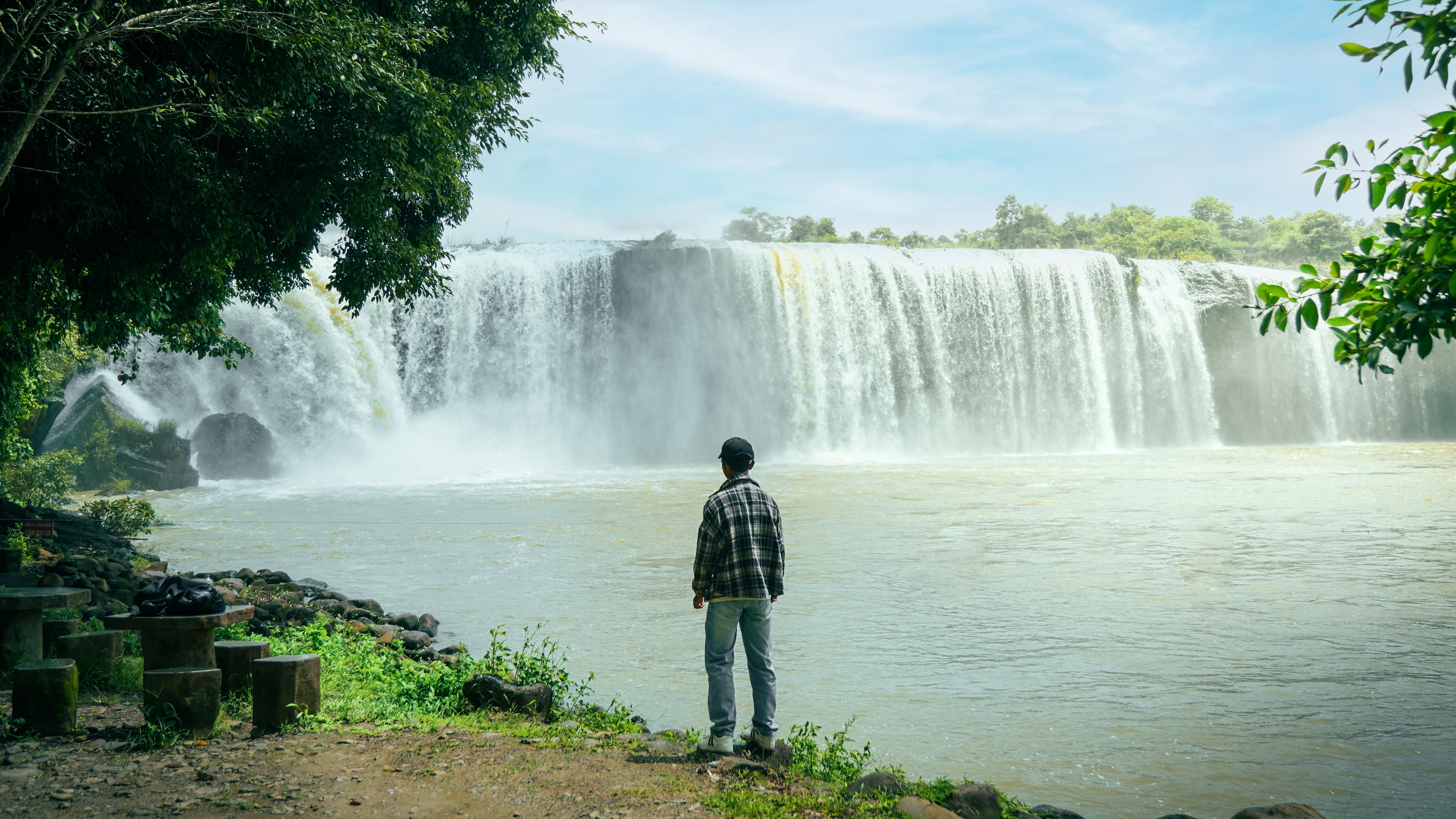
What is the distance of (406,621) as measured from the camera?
7.87m

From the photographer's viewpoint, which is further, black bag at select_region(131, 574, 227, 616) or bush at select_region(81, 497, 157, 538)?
bush at select_region(81, 497, 157, 538)

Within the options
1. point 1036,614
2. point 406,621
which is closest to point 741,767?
point 406,621

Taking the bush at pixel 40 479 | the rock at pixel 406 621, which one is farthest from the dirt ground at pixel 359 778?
the bush at pixel 40 479

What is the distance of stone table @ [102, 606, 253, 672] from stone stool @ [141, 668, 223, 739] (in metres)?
0.18

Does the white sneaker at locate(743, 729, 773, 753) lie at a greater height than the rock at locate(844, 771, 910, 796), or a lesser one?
greater

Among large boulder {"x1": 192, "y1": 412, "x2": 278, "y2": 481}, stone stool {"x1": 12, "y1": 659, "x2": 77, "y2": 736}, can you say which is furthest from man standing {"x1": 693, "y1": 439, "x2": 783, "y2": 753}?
large boulder {"x1": 192, "y1": 412, "x2": 278, "y2": 481}

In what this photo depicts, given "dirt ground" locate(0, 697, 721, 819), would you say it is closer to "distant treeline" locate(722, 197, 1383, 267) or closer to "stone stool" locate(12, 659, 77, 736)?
"stone stool" locate(12, 659, 77, 736)

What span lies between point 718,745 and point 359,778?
5.21ft

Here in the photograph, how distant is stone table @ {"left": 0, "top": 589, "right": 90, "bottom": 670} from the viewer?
17.0ft

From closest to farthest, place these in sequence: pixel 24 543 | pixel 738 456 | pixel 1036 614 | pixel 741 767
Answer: pixel 741 767, pixel 738 456, pixel 1036 614, pixel 24 543

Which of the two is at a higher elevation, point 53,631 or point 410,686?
point 53,631

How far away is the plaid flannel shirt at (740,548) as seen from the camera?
4320mm

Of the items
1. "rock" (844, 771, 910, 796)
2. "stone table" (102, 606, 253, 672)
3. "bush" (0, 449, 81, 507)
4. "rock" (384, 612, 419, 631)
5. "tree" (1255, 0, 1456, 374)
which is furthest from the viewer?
"bush" (0, 449, 81, 507)

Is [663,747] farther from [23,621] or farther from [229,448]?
[229,448]
